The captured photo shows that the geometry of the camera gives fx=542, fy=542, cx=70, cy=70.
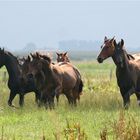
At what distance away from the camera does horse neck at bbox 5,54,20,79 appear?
18156mm

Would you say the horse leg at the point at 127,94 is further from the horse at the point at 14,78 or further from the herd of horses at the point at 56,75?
the horse at the point at 14,78

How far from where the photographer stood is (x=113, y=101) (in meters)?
17.4

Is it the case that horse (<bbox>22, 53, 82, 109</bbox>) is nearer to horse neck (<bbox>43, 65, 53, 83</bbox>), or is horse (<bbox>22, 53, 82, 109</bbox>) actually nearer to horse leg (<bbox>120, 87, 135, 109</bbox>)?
horse neck (<bbox>43, 65, 53, 83</bbox>)

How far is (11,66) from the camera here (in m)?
18.3

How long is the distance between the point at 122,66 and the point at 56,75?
2.07 m

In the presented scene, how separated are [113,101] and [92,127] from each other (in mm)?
6035

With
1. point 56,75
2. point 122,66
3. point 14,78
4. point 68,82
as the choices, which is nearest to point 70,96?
point 68,82

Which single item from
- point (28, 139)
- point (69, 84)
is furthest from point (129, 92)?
point (28, 139)

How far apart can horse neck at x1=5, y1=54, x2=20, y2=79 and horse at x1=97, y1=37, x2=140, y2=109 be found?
308cm

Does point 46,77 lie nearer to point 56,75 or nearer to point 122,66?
point 56,75

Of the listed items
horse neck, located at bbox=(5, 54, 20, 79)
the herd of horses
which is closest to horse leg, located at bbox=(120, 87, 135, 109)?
the herd of horses

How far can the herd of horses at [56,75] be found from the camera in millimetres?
15836

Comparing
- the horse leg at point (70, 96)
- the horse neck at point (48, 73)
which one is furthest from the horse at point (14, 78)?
the horse neck at point (48, 73)

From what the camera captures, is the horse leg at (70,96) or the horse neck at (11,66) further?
the horse neck at (11,66)
